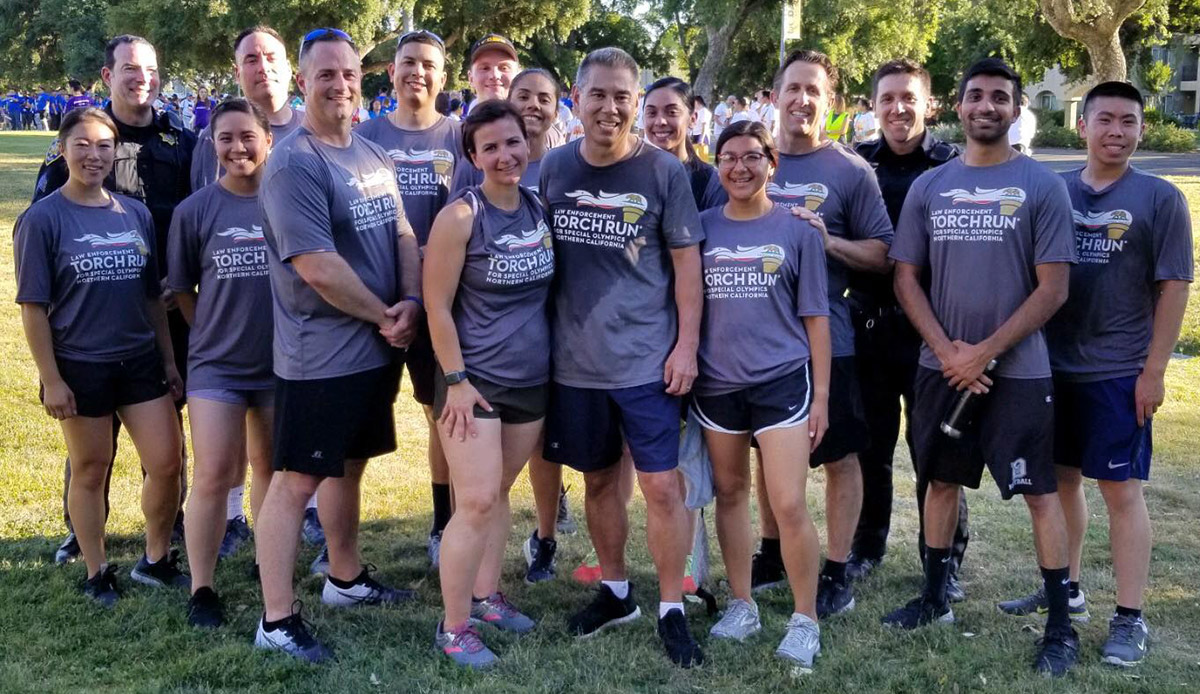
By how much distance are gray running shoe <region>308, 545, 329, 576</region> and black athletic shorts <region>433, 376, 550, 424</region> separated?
137 cm

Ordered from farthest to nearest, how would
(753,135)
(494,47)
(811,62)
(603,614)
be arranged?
(494,47)
(811,62)
(603,614)
(753,135)

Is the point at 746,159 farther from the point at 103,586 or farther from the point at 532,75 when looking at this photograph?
the point at 103,586

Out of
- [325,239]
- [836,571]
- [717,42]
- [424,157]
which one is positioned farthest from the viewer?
[717,42]

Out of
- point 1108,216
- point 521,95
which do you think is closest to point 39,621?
point 521,95

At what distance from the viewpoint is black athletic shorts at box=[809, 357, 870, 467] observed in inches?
186

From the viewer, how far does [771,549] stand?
A: 537 centimetres

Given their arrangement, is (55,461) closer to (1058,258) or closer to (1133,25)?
(1058,258)

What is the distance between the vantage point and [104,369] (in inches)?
185

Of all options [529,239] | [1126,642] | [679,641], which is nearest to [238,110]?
[529,239]

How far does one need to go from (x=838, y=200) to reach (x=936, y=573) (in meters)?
1.67

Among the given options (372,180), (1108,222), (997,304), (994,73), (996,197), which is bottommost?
(997,304)

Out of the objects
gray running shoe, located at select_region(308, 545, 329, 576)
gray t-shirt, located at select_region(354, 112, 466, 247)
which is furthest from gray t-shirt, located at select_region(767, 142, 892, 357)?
gray running shoe, located at select_region(308, 545, 329, 576)

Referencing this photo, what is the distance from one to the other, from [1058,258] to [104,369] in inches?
155

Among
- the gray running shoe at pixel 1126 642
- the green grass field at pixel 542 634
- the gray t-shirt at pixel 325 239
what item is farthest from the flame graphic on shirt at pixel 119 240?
the gray running shoe at pixel 1126 642
